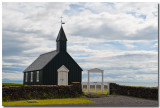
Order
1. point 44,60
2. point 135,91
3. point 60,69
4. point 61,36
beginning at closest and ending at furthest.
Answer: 1. point 135,91
2. point 60,69
3. point 61,36
4. point 44,60

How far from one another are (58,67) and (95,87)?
5685mm

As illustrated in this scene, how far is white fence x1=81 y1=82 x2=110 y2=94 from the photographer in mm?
28703

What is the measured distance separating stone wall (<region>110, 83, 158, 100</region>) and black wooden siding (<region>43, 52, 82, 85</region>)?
5466 mm

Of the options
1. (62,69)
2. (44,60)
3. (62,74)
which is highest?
(44,60)

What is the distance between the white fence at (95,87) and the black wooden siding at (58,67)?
3353 millimetres

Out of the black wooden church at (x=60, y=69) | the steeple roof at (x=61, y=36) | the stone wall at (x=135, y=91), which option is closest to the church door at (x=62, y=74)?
the black wooden church at (x=60, y=69)

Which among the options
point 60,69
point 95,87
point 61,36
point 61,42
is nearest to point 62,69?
point 60,69

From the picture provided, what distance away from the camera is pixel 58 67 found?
30.9 m

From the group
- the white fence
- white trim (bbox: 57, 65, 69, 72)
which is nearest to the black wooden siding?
white trim (bbox: 57, 65, 69, 72)

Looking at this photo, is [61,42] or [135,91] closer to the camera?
[135,91]

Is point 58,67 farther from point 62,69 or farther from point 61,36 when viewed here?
point 61,36

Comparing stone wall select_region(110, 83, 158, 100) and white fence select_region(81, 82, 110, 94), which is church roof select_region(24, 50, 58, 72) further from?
stone wall select_region(110, 83, 158, 100)

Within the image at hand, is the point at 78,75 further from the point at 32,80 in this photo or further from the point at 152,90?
the point at 152,90

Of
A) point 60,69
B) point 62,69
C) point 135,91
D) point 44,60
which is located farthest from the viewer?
point 44,60
